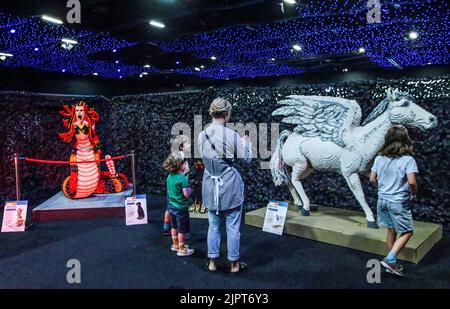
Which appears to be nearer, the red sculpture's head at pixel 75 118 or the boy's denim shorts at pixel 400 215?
the boy's denim shorts at pixel 400 215

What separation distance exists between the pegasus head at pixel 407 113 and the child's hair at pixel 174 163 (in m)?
2.25

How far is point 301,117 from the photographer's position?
4.36 m

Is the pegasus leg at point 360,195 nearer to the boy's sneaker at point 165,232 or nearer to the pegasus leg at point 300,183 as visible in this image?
the pegasus leg at point 300,183

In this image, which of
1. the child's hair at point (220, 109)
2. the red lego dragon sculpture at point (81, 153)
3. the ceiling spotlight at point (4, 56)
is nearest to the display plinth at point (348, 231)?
the child's hair at point (220, 109)

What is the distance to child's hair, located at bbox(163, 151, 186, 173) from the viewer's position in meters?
3.54

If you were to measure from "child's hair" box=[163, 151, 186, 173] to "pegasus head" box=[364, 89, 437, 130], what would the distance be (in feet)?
7.39

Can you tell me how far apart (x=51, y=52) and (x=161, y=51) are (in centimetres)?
314

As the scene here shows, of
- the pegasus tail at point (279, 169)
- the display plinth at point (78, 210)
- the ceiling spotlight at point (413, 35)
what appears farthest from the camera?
the ceiling spotlight at point (413, 35)

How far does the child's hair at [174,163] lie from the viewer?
354 cm

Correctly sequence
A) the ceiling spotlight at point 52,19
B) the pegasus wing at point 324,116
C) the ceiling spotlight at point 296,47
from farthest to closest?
the ceiling spotlight at point 296,47 < the ceiling spotlight at point 52,19 < the pegasus wing at point 324,116

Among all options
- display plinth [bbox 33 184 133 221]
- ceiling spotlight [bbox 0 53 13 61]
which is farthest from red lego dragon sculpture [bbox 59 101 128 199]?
ceiling spotlight [bbox 0 53 13 61]

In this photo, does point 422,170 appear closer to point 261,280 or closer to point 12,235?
point 261,280

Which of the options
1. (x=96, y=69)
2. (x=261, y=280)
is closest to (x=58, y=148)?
(x=261, y=280)

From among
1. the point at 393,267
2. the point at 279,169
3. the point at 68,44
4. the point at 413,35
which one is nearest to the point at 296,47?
the point at 413,35
